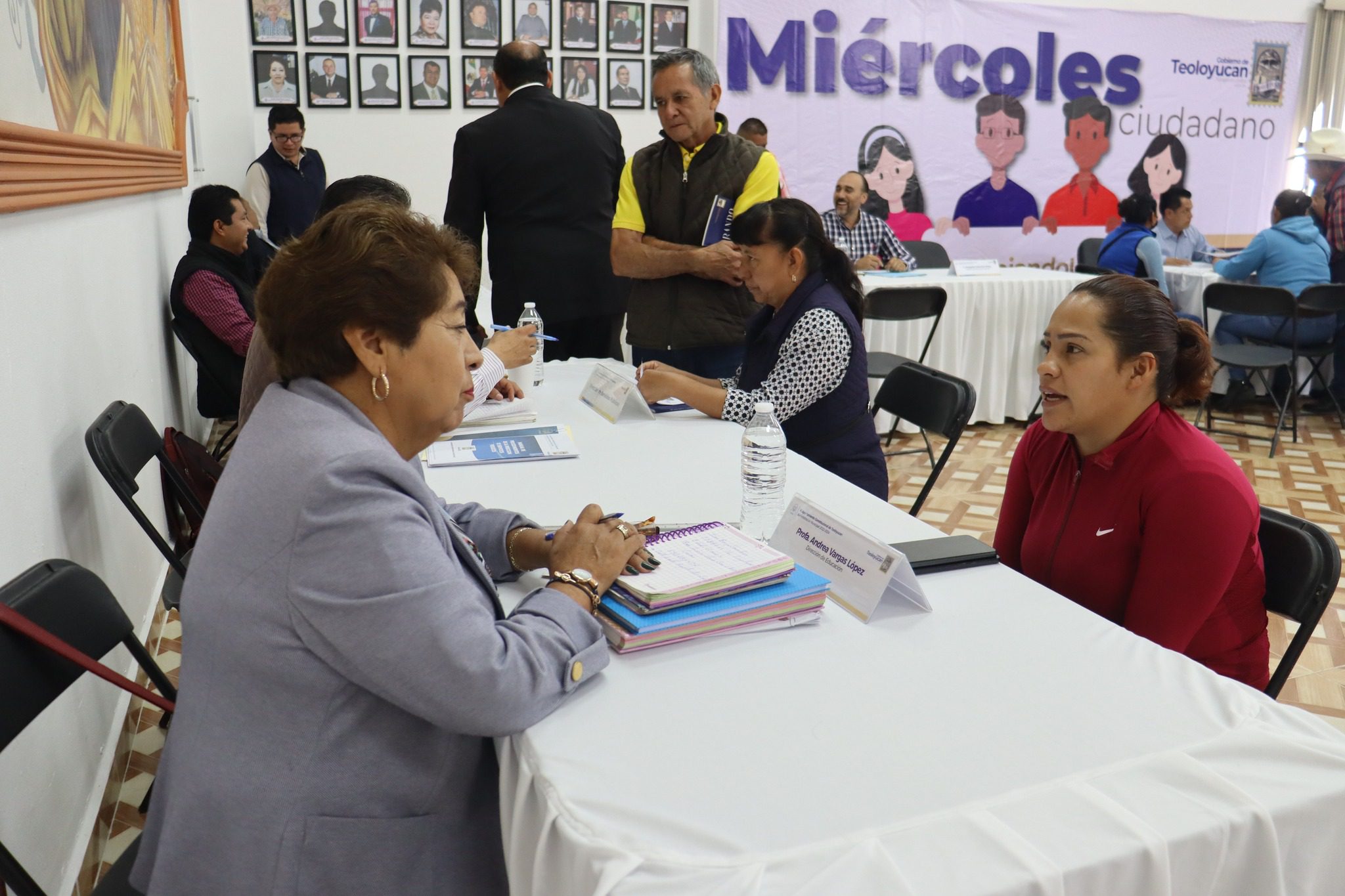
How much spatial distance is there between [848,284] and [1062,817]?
5.62 feet

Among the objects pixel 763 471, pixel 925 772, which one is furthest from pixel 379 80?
pixel 925 772

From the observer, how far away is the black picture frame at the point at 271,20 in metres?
5.66

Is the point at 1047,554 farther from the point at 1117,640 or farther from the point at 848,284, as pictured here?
the point at 848,284

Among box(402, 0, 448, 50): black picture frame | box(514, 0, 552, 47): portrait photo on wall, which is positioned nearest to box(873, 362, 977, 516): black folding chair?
box(514, 0, 552, 47): portrait photo on wall

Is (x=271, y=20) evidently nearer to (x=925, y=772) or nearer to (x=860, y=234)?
(x=860, y=234)

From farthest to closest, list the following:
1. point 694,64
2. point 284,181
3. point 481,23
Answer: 1. point 481,23
2. point 284,181
3. point 694,64

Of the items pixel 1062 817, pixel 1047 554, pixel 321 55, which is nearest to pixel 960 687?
pixel 1062 817

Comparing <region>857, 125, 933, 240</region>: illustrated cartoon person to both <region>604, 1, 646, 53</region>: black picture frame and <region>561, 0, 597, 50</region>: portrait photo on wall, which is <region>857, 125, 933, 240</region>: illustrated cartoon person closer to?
<region>604, 1, 646, 53</region>: black picture frame

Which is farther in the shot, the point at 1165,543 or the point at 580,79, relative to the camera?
the point at 580,79

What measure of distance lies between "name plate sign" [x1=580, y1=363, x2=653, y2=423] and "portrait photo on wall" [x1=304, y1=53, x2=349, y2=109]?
4.14 m

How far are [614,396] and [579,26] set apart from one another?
174 inches

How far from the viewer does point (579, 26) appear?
6.09 meters

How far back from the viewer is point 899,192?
7090 mm

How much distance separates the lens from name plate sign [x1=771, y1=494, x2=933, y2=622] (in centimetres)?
131
